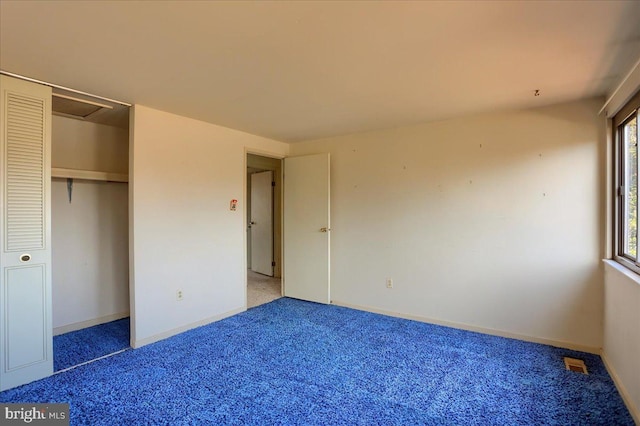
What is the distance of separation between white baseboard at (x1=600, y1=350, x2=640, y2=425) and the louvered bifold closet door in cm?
397

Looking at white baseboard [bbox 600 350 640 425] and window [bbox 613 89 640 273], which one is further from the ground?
window [bbox 613 89 640 273]

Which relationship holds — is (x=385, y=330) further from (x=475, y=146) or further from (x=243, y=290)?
(x=475, y=146)

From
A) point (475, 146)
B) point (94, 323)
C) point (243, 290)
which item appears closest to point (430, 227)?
point (475, 146)


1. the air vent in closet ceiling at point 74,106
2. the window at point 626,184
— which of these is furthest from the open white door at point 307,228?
the window at point 626,184

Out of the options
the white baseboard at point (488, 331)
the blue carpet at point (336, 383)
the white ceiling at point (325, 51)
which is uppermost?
the white ceiling at point (325, 51)

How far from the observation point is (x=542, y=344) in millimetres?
→ 2967

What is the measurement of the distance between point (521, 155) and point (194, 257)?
3474 mm

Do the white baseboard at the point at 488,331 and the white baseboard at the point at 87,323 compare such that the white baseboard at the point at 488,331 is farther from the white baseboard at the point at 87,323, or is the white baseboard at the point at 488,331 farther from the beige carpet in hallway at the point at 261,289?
the white baseboard at the point at 87,323

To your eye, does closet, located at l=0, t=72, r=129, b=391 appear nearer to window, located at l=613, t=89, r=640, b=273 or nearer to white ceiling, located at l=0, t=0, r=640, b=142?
white ceiling, located at l=0, t=0, r=640, b=142

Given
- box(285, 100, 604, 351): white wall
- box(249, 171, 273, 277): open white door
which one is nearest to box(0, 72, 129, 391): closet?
box(249, 171, 273, 277): open white door

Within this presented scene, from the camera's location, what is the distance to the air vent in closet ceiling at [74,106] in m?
2.76

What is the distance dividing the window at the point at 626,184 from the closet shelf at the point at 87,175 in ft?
15.1

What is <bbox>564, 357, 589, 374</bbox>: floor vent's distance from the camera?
8.15 feet

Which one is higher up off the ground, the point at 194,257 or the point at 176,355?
the point at 194,257
